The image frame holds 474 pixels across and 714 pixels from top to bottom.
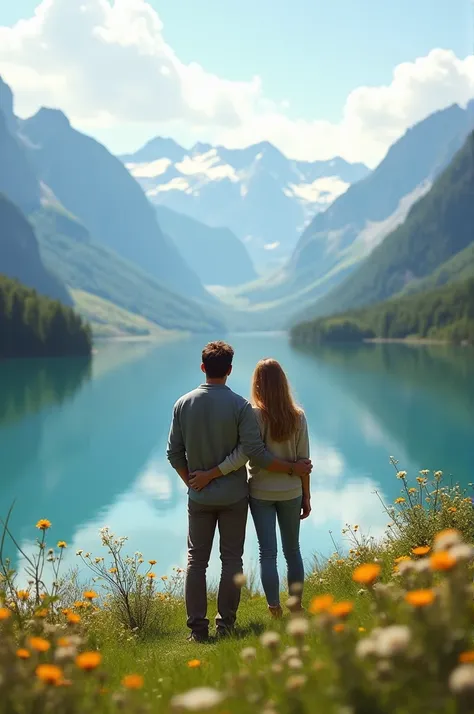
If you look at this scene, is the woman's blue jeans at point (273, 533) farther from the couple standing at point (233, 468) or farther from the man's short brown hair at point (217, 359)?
the man's short brown hair at point (217, 359)

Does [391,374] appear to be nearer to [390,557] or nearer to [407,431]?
[407,431]

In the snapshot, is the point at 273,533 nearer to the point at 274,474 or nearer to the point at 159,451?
the point at 274,474

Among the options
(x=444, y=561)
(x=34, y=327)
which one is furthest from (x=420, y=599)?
(x=34, y=327)

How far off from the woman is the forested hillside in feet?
405

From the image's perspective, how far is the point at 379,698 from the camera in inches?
113

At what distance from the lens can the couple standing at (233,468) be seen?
8195 millimetres

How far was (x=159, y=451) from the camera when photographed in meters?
42.8

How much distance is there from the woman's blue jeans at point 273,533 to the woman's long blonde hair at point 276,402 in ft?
2.46

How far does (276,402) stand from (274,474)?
808 millimetres

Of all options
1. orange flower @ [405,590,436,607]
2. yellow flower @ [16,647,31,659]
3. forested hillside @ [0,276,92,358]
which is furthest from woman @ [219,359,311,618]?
forested hillside @ [0,276,92,358]

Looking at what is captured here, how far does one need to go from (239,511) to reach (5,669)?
5488mm

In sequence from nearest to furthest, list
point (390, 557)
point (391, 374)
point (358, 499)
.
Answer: point (390, 557), point (358, 499), point (391, 374)

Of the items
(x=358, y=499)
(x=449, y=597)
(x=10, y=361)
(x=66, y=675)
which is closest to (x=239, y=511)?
(x=66, y=675)

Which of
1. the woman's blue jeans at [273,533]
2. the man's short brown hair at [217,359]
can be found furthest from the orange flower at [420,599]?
the woman's blue jeans at [273,533]
